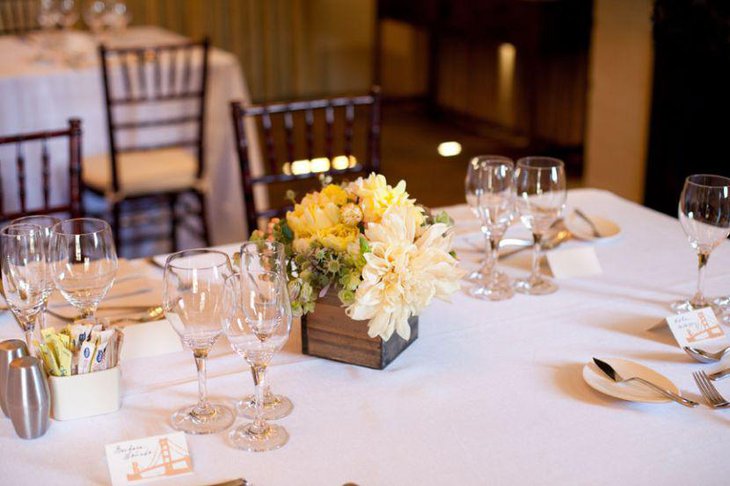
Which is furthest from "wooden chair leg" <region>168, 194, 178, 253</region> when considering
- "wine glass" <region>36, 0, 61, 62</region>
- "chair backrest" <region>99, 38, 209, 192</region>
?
"wine glass" <region>36, 0, 61, 62</region>

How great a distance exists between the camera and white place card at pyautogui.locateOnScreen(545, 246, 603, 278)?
1.63 metres

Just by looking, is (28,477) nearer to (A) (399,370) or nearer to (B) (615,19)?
(A) (399,370)

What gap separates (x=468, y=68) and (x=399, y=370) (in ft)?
15.7

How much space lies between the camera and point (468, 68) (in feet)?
19.2

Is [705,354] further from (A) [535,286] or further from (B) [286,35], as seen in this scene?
(B) [286,35]

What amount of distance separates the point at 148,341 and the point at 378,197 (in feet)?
1.33

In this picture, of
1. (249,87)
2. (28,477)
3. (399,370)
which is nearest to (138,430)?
(28,477)

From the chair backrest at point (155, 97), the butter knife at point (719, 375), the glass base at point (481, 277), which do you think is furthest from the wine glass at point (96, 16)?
the butter knife at point (719, 375)

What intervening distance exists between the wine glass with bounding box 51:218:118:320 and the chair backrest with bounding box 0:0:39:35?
4.14 m

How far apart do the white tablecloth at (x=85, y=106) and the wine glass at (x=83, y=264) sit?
202 centimetres

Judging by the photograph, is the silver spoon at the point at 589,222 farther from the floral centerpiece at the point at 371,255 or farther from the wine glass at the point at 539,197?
the floral centerpiece at the point at 371,255

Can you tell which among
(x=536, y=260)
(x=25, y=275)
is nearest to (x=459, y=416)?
(x=536, y=260)

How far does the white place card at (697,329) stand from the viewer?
53.8 inches

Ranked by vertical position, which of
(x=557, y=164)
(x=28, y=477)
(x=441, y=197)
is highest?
(x=557, y=164)
